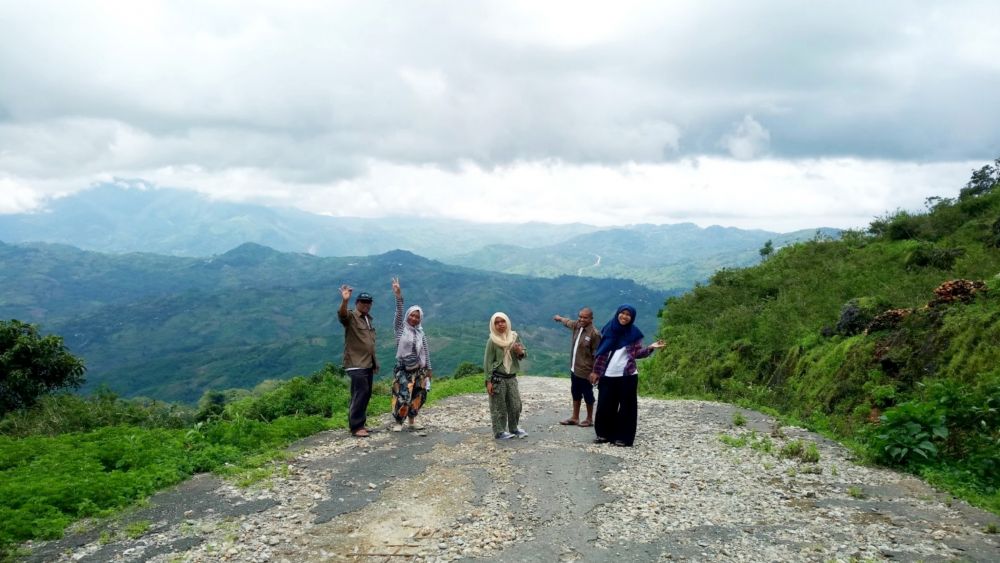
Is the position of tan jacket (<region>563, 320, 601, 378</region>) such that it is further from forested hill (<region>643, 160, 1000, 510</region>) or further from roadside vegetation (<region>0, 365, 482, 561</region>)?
roadside vegetation (<region>0, 365, 482, 561</region>)

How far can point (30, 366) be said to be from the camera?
17.8m

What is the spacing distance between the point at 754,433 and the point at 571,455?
4.10m

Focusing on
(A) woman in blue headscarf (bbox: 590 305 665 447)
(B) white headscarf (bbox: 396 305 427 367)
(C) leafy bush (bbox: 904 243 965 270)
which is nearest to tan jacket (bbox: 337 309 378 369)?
(B) white headscarf (bbox: 396 305 427 367)

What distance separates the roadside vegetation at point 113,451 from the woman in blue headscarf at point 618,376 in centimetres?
604

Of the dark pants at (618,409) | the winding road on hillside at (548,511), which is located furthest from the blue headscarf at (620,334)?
the winding road on hillside at (548,511)

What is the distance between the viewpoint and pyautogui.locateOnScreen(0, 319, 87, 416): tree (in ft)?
56.6

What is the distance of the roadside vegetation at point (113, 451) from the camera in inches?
299

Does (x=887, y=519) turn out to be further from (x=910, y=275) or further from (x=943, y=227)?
(x=943, y=227)

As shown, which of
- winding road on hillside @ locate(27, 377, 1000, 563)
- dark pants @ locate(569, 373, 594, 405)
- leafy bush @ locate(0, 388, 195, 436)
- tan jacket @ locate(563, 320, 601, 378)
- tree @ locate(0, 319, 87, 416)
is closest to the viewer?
winding road on hillside @ locate(27, 377, 1000, 563)

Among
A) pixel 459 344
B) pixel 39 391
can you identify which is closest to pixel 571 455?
pixel 39 391

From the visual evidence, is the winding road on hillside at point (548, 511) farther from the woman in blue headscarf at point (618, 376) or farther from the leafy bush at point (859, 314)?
the leafy bush at point (859, 314)

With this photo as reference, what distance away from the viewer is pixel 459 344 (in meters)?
198

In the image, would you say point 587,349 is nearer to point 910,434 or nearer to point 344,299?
point 344,299

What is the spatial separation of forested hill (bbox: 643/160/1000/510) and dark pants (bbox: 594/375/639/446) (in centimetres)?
395
